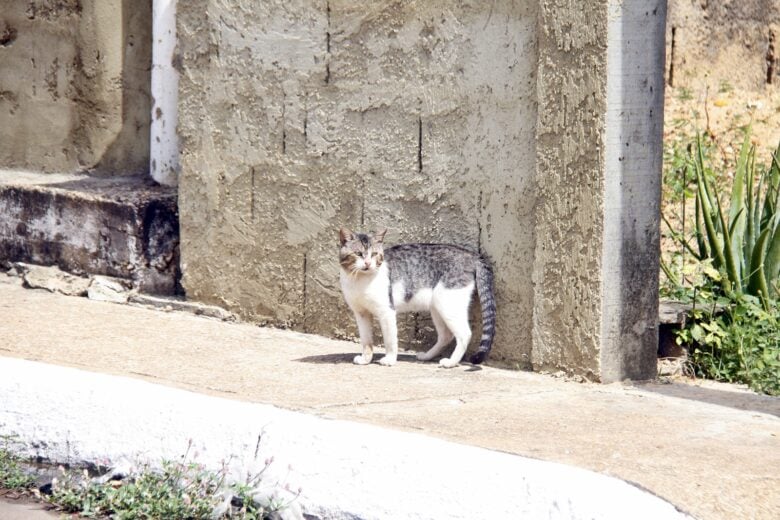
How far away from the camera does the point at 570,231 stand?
17.4 ft

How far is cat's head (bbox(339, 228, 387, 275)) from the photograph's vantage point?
5.53 m

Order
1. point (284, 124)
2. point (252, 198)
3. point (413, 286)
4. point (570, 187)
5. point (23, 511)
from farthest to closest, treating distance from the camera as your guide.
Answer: point (252, 198) < point (284, 124) < point (413, 286) < point (570, 187) < point (23, 511)

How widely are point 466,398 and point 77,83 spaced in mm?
4001

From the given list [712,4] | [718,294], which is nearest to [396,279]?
[718,294]

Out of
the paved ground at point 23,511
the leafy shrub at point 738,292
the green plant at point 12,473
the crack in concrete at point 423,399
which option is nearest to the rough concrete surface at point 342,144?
the crack in concrete at point 423,399

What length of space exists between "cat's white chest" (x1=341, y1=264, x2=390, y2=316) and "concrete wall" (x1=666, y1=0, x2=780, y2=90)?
5321 millimetres

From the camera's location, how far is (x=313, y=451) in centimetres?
385

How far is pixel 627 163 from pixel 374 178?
1.41m

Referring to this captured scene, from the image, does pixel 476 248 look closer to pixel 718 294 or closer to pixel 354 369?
pixel 354 369

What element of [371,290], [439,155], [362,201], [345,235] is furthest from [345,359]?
[439,155]

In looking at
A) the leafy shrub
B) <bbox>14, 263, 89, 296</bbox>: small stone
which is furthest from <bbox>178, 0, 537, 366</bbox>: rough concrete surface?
the leafy shrub

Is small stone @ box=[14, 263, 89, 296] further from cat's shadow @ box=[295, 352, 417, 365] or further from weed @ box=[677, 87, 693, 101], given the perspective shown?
weed @ box=[677, 87, 693, 101]

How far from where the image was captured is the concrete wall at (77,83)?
7605 mm

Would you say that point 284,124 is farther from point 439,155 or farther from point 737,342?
point 737,342
